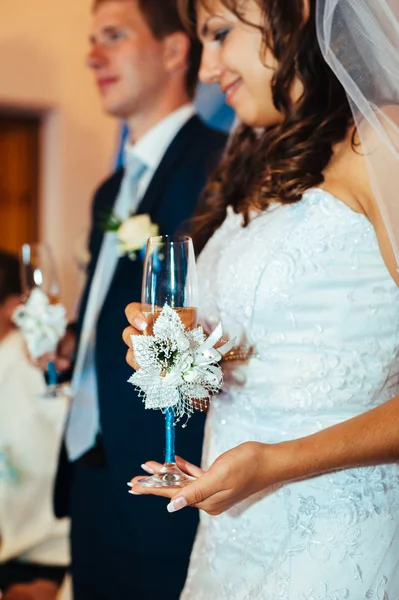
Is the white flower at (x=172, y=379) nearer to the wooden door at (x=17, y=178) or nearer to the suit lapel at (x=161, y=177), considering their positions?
the suit lapel at (x=161, y=177)

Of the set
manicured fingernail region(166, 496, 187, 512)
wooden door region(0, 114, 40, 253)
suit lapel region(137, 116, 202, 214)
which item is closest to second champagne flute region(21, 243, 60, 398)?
suit lapel region(137, 116, 202, 214)

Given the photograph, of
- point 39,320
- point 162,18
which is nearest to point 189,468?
point 39,320

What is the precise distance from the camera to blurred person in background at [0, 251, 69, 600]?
3.52m

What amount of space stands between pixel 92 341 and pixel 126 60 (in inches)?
41.9

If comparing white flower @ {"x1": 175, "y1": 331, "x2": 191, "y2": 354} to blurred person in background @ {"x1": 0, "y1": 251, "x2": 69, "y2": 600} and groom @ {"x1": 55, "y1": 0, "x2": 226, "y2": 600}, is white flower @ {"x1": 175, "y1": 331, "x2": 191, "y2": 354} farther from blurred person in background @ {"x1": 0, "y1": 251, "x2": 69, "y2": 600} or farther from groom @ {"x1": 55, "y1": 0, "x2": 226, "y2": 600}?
blurred person in background @ {"x1": 0, "y1": 251, "x2": 69, "y2": 600}

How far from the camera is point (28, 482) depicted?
Result: 3.54 meters

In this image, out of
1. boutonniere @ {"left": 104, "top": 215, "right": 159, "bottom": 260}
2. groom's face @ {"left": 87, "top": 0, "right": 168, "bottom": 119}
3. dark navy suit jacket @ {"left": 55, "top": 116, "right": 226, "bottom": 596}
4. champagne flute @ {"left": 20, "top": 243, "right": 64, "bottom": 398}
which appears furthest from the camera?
groom's face @ {"left": 87, "top": 0, "right": 168, "bottom": 119}

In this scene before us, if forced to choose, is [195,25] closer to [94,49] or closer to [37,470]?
[94,49]

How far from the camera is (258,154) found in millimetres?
2096

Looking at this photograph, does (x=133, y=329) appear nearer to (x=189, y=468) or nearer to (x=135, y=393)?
(x=189, y=468)

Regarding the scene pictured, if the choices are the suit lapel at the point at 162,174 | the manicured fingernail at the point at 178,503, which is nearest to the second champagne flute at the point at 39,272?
the suit lapel at the point at 162,174

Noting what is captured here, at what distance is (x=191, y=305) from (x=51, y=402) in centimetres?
220

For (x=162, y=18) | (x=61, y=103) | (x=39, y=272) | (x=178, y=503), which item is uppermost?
(x=162, y=18)

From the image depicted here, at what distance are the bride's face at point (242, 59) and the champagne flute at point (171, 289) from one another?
0.59m
